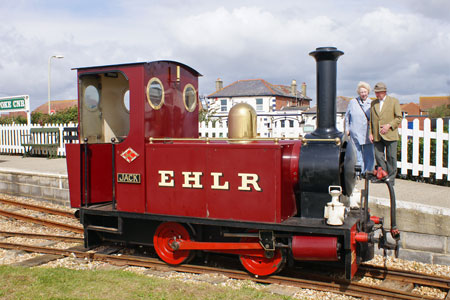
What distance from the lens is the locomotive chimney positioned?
4723 mm

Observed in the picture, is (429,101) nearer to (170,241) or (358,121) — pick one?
(358,121)

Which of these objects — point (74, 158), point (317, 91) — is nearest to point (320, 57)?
point (317, 91)

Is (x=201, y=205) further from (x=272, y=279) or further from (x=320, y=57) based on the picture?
(x=320, y=57)

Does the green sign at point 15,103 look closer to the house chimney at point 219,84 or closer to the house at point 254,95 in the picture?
the house at point 254,95

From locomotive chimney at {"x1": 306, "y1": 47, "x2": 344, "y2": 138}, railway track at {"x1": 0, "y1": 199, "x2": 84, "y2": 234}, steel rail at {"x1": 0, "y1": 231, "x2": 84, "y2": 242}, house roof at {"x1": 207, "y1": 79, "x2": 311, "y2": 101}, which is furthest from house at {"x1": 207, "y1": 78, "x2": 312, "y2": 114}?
locomotive chimney at {"x1": 306, "y1": 47, "x2": 344, "y2": 138}

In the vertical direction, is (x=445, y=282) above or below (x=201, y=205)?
below

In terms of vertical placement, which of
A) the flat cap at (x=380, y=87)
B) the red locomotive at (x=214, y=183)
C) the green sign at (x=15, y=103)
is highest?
the green sign at (x=15, y=103)

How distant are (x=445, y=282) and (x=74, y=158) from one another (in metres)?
4.87

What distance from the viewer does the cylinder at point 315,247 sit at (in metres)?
4.46

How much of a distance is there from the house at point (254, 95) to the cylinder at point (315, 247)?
39.6 metres

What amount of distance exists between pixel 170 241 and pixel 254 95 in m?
41.4

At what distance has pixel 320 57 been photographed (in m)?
4.74

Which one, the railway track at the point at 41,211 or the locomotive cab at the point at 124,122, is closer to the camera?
the locomotive cab at the point at 124,122

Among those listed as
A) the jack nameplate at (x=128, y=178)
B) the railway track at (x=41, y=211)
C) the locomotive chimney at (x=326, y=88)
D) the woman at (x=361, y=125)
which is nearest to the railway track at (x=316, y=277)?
the jack nameplate at (x=128, y=178)
